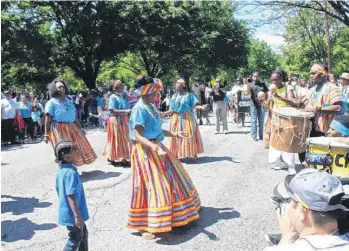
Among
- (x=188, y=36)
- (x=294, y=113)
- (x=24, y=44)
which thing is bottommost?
(x=294, y=113)

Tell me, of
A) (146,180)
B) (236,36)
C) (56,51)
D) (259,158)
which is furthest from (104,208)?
(236,36)

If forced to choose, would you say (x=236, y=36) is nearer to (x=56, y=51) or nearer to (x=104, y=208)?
(x=56, y=51)

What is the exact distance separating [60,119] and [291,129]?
4.06 meters

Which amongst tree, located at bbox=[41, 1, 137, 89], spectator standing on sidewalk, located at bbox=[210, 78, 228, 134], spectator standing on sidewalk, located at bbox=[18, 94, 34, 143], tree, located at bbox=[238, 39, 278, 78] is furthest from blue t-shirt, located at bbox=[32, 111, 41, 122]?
tree, located at bbox=[238, 39, 278, 78]

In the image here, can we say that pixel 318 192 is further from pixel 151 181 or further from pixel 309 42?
pixel 309 42

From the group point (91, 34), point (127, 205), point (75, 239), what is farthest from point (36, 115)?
point (75, 239)

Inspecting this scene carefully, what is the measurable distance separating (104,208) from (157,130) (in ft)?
5.95

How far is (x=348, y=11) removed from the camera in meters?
15.4

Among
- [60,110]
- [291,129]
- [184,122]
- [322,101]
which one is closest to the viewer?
[291,129]

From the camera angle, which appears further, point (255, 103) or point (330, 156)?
point (255, 103)

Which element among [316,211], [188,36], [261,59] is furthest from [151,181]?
[261,59]

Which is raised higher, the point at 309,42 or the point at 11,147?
the point at 309,42

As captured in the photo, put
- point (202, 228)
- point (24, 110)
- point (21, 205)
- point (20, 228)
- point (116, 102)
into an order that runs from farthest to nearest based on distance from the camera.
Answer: point (24, 110) < point (116, 102) < point (21, 205) < point (20, 228) < point (202, 228)

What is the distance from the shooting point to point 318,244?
197 centimetres
